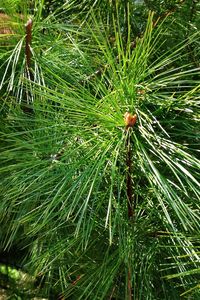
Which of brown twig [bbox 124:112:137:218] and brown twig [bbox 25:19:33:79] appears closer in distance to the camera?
brown twig [bbox 124:112:137:218]

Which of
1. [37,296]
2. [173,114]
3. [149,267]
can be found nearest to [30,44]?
[173,114]

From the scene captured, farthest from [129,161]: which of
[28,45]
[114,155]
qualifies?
[28,45]

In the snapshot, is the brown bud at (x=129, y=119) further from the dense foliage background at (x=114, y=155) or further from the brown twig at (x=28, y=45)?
the brown twig at (x=28, y=45)

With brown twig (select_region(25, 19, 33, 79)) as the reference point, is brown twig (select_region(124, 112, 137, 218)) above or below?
below

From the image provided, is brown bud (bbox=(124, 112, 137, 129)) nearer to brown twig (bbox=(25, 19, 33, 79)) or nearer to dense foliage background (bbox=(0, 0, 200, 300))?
dense foliage background (bbox=(0, 0, 200, 300))

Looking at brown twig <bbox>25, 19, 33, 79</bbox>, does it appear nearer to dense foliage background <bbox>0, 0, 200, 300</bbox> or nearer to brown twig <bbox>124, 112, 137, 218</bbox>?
dense foliage background <bbox>0, 0, 200, 300</bbox>

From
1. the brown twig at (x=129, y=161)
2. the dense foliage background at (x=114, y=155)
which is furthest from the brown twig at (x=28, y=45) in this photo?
the brown twig at (x=129, y=161)

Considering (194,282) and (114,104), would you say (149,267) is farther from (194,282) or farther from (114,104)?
(114,104)

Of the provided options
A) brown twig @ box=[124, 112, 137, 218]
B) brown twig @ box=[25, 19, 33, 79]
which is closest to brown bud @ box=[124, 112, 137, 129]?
brown twig @ box=[124, 112, 137, 218]

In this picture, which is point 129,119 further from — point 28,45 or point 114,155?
point 28,45
